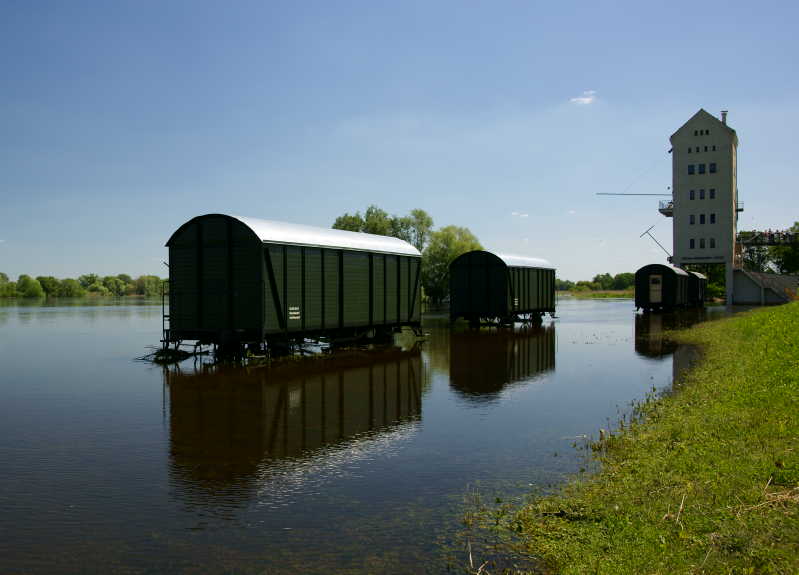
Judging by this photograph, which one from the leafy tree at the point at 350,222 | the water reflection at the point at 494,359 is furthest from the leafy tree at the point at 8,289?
the water reflection at the point at 494,359

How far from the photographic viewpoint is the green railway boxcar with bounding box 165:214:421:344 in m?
22.9

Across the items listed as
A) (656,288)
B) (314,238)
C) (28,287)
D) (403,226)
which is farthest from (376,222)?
(28,287)

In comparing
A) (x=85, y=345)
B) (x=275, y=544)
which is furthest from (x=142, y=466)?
(x=85, y=345)

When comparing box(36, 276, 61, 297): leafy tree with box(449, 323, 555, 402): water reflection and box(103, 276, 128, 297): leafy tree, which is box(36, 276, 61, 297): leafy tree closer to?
box(103, 276, 128, 297): leafy tree

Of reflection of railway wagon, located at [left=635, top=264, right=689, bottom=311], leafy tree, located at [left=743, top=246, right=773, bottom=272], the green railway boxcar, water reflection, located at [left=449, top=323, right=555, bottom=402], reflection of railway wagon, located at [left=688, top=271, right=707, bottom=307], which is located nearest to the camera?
water reflection, located at [left=449, top=323, right=555, bottom=402]

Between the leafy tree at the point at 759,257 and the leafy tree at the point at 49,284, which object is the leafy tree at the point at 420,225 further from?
the leafy tree at the point at 49,284

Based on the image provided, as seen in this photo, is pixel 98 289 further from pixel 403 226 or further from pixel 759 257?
pixel 759 257

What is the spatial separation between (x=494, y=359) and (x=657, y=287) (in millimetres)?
43196

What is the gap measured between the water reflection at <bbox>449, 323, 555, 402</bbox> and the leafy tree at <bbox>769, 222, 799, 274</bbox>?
87987 mm

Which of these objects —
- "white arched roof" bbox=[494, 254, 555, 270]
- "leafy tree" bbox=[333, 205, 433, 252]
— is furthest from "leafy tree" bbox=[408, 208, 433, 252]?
"white arched roof" bbox=[494, 254, 555, 270]

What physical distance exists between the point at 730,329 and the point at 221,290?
88.1 ft

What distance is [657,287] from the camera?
62.2m

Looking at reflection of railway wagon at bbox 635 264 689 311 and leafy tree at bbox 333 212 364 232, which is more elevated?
leafy tree at bbox 333 212 364 232

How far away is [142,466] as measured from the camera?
10.3 meters
